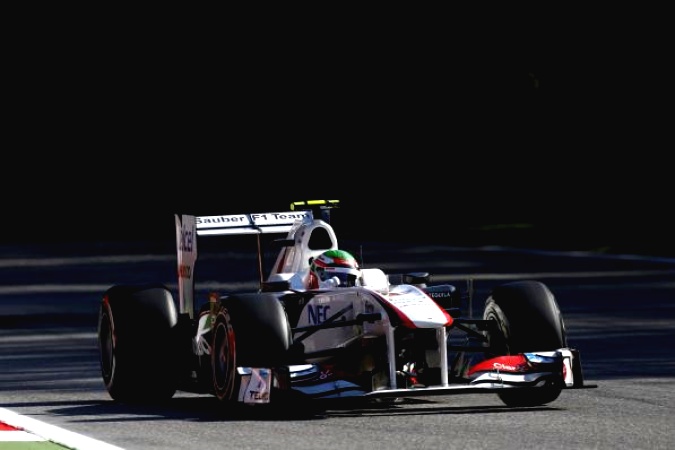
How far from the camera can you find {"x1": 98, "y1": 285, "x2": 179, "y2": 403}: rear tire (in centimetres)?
1296

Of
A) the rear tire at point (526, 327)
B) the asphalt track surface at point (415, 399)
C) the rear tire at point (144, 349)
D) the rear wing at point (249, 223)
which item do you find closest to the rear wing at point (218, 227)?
the rear wing at point (249, 223)

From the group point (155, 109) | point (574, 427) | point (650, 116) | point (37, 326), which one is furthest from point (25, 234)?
point (574, 427)

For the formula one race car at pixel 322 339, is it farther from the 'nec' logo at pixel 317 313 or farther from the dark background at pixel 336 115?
the dark background at pixel 336 115

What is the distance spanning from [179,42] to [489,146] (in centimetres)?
995

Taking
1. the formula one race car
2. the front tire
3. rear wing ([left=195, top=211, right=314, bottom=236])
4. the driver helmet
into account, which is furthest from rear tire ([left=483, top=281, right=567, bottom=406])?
rear wing ([left=195, top=211, right=314, bottom=236])

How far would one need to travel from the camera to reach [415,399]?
12.9 m

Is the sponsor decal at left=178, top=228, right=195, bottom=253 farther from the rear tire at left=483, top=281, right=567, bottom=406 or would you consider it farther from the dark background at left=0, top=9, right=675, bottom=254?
the dark background at left=0, top=9, right=675, bottom=254

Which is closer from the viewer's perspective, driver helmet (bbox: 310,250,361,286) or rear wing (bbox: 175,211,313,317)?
driver helmet (bbox: 310,250,361,286)

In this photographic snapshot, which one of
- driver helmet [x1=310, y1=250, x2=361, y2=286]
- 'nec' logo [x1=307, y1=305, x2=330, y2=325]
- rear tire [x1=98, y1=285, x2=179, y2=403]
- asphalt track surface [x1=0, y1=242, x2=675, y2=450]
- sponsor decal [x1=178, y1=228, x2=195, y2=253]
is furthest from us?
sponsor decal [x1=178, y1=228, x2=195, y2=253]

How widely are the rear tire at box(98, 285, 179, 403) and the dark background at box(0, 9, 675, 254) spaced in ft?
121

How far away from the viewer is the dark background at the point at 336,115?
51.2 metres

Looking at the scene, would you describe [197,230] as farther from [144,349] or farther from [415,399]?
[415,399]

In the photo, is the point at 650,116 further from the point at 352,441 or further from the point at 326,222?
the point at 352,441

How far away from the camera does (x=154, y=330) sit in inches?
510
